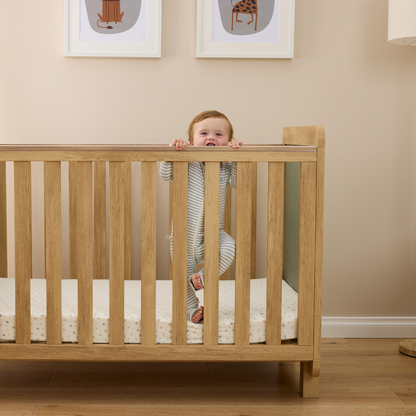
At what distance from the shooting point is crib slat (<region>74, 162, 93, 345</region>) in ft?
4.42

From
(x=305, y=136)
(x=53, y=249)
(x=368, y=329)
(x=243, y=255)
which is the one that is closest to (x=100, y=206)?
(x=53, y=249)

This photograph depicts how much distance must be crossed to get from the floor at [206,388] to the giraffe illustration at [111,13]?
4.39 feet

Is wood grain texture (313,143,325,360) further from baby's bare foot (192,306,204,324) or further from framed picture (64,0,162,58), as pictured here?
framed picture (64,0,162,58)

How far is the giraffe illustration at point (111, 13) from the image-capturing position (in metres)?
1.92

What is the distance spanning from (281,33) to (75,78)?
863mm

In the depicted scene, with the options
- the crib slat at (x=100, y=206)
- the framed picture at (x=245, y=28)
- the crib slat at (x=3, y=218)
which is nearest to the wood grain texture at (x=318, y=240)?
the framed picture at (x=245, y=28)

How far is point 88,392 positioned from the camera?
1.49 m

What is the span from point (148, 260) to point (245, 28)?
1.10m

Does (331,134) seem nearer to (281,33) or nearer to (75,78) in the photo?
(281,33)

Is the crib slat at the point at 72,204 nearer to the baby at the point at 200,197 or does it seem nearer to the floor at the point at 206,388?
the floor at the point at 206,388

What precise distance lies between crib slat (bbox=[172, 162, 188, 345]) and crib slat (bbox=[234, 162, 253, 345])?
0.49ft

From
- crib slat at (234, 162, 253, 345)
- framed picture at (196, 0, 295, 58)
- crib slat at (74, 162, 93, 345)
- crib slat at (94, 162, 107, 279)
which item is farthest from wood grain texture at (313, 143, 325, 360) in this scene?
crib slat at (94, 162, 107, 279)

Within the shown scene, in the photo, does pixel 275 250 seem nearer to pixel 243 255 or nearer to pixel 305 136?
pixel 243 255

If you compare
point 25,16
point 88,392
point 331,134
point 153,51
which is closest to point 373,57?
point 331,134
